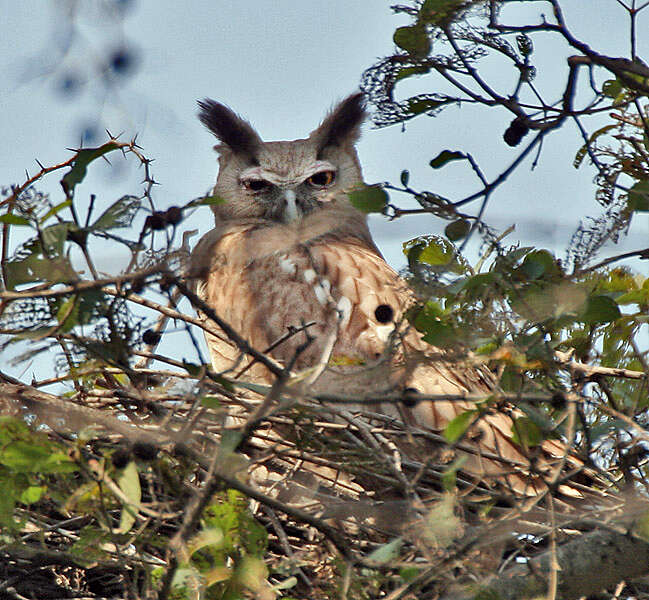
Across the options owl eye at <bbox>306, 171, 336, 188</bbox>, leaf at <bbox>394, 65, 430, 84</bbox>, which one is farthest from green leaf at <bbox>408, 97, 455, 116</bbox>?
owl eye at <bbox>306, 171, 336, 188</bbox>

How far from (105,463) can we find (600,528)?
1070 mm

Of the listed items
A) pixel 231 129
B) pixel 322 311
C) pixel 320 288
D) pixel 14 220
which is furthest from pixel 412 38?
pixel 231 129

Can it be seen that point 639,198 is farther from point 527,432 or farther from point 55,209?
point 55,209

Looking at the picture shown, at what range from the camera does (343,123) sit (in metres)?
5.07

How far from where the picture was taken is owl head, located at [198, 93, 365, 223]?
461cm

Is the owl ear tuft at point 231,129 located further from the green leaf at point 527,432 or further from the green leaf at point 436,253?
the green leaf at point 527,432

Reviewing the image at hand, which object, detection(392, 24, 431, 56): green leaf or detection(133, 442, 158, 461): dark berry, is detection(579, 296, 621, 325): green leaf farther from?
detection(133, 442, 158, 461): dark berry

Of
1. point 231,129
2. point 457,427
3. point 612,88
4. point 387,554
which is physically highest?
point 231,129

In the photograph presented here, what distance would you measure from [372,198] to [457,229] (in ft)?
0.78

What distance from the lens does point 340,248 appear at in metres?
4.05

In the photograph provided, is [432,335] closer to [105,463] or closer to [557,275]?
[557,275]

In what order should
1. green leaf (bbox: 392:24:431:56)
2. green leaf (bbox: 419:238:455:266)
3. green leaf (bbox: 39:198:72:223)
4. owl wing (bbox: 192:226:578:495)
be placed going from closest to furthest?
green leaf (bbox: 39:198:72:223) < green leaf (bbox: 392:24:431:56) < green leaf (bbox: 419:238:455:266) < owl wing (bbox: 192:226:578:495)

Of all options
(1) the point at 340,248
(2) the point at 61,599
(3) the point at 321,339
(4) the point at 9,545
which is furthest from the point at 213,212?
(4) the point at 9,545

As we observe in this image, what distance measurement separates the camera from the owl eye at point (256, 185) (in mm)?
4688
